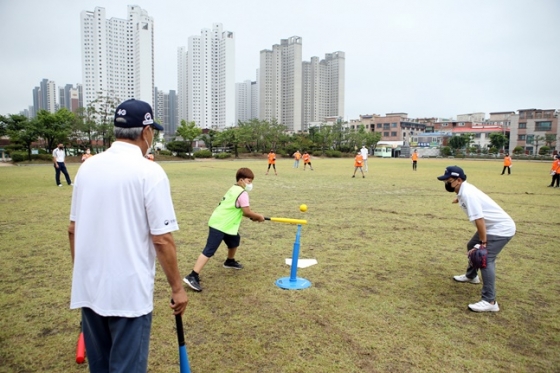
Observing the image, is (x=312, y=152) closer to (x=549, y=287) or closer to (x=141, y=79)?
(x=141, y=79)

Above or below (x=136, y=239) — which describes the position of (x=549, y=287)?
below

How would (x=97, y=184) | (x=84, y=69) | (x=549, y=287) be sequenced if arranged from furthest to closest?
(x=84, y=69), (x=549, y=287), (x=97, y=184)

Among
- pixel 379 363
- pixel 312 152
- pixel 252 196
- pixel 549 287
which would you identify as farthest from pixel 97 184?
pixel 312 152

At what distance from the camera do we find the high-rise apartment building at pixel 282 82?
12938 centimetres

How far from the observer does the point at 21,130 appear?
135 feet

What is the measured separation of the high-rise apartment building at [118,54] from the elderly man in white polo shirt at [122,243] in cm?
7952

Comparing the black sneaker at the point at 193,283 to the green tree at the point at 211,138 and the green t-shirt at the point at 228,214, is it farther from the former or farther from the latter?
the green tree at the point at 211,138

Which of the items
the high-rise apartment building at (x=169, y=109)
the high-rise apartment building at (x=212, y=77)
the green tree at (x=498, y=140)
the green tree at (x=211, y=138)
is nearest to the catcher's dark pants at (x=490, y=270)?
the green tree at (x=211, y=138)

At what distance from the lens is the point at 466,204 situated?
463 cm

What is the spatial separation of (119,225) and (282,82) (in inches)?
5348

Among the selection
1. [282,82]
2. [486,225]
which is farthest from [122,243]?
[282,82]

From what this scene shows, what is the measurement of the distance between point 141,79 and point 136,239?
87392mm

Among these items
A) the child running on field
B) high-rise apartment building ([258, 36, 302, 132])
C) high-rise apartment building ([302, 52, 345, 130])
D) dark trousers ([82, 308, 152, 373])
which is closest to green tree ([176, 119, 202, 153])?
the child running on field

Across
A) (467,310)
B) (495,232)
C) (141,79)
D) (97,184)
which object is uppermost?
(141,79)
